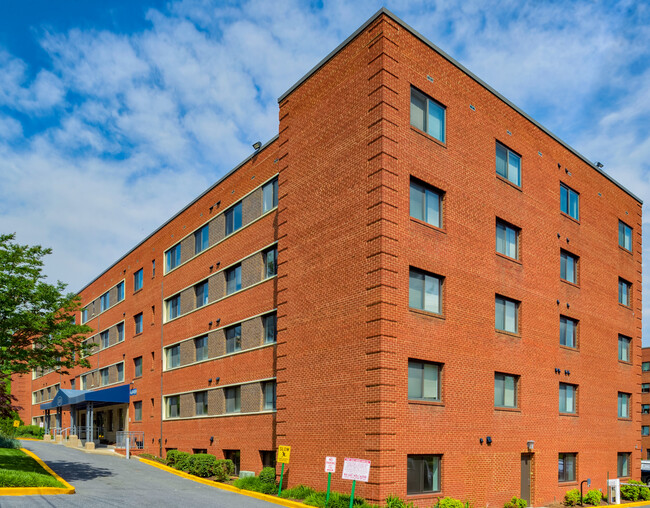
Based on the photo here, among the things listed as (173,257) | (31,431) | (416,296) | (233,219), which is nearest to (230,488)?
(416,296)

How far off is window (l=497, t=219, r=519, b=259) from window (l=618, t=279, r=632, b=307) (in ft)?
37.7

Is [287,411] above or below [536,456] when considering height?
above

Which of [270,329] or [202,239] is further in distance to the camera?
[202,239]

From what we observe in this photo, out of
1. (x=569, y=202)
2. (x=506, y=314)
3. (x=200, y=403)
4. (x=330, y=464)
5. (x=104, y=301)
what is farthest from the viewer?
(x=104, y=301)

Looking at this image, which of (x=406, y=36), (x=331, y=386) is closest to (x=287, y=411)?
(x=331, y=386)

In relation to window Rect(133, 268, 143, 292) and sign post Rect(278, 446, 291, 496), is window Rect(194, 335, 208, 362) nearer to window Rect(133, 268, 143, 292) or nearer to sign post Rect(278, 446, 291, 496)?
window Rect(133, 268, 143, 292)

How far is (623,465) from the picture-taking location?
1355 inches

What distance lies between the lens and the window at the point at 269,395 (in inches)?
1147

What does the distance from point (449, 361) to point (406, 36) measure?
1168 cm

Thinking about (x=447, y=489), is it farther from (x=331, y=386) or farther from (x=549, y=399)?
(x=549, y=399)

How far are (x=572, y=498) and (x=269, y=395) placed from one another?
44.8 ft

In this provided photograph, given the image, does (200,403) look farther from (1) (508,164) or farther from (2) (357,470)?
(1) (508,164)

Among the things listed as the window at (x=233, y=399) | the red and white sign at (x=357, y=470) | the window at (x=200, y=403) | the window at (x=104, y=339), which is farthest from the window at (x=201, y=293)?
the red and white sign at (x=357, y=470)

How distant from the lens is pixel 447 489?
22.1 metres
